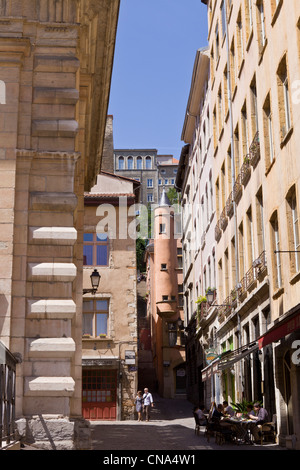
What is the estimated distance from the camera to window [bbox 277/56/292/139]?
20.2 meters

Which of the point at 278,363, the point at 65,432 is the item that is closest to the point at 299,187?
the point at 278,363

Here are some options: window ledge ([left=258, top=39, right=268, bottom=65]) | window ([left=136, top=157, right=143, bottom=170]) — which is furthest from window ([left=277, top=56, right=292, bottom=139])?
window ([left=136, top=157, right=143, bottom=170])

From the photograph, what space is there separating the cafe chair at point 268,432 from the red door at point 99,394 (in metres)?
Result: 14.9

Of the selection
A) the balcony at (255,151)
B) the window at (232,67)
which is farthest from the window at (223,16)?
the balcony at (255,151)

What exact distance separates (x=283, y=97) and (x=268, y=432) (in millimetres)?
9284

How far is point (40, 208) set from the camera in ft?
43.9

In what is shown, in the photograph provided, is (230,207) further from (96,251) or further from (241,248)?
(96,251)

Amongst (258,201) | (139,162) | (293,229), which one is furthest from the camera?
(139,162)

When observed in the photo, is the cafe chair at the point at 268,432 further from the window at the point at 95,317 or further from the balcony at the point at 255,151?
the window at the point at 95,317

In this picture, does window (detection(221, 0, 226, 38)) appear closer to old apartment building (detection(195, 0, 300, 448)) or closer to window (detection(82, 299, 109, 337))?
old apartment building (detection(195, 0, 300, 448))

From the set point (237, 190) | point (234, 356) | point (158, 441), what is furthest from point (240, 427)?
point (237, 190)

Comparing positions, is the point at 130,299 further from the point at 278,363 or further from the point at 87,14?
the point at 87,14

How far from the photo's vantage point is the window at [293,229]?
18969mm

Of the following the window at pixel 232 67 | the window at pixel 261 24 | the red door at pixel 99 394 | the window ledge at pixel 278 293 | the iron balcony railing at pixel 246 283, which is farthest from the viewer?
the red door at pixel 99 394
